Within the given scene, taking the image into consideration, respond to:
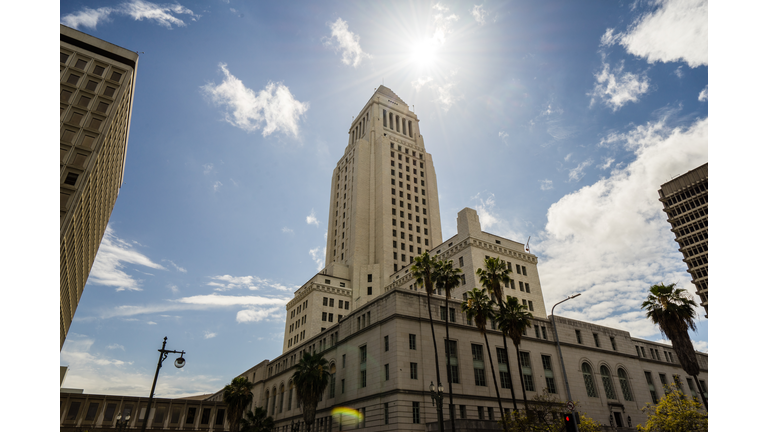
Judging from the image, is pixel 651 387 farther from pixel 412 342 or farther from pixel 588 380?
pixel 412 342

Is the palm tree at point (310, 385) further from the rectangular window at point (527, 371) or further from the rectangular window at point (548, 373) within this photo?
the rectangular window at point (548, 373)

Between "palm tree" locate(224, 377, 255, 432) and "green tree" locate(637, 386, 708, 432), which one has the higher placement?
"palm tree" locate(224, 377, 255, 432)

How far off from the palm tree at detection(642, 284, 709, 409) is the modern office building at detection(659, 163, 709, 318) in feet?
349

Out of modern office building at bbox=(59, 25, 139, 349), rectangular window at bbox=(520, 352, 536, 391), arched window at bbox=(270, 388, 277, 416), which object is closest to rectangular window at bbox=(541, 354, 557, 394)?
rectangular window at bbox=(520, 352, 536, 391)

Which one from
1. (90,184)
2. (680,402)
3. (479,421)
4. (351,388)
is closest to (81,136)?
(90,184)

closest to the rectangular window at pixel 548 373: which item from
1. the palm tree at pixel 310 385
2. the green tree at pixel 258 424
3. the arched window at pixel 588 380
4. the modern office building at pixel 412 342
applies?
the modern office building at pixel 412 342

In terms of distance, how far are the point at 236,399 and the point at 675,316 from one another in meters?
→ 55.9

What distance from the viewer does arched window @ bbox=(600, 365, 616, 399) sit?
57.8 metres

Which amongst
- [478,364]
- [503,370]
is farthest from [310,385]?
[503,370]

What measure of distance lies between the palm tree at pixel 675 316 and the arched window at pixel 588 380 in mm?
18227

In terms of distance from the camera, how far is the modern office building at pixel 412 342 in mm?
46312

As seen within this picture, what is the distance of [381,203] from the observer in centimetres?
10469

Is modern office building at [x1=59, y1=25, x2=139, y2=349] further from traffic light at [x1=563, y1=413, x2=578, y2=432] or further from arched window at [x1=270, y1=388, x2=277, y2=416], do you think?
traffic light at [x1=563, y1=413, x2=578, y2=432]

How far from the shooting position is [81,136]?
2212 inches
